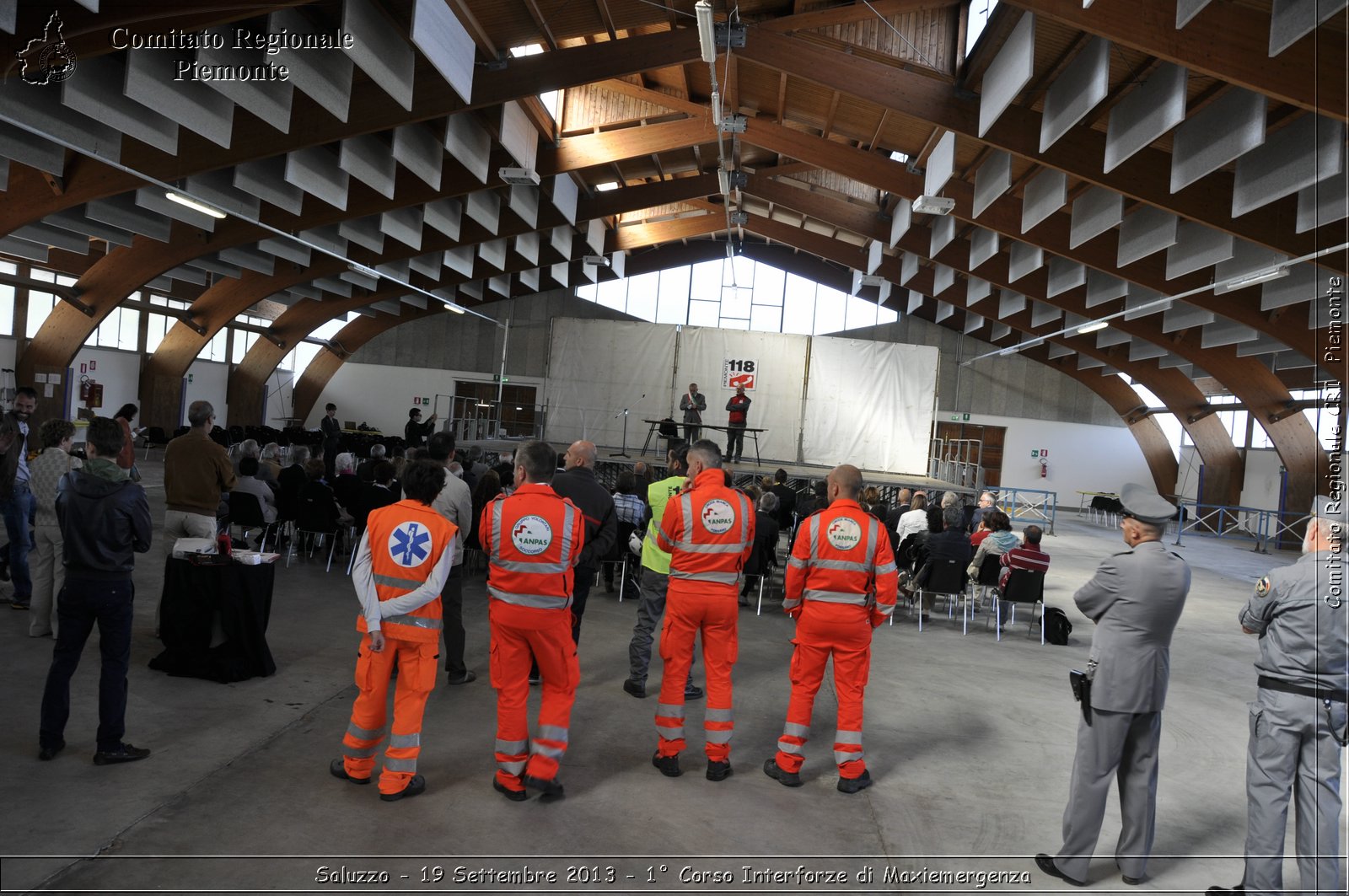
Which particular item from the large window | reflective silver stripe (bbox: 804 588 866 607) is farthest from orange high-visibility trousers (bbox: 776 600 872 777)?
the large window

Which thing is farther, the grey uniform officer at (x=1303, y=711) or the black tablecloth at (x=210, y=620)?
the black tablecloth at (x=210, y=620)

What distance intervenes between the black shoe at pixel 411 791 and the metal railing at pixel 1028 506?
55.6 feet

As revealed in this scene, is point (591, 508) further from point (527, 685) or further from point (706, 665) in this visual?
point (527, 685)

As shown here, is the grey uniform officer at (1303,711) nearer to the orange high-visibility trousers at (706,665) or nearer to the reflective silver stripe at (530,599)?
the orange high-visibility trousers at (706,665)

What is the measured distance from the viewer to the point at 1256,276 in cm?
1007

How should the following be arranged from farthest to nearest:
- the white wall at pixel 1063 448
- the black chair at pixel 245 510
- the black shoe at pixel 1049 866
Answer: the white wall at pixel 1063 448, the black chair at pixel 245 510, the black shoe at pixel 1049 866

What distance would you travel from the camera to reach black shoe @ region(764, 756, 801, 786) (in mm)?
4078

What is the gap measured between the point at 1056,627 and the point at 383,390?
21.0 m

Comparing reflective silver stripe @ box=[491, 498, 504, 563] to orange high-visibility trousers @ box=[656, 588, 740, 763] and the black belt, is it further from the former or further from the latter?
the black belt

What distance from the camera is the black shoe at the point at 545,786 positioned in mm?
3676

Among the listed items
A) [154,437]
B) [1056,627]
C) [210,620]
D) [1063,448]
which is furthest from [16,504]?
[1063,448]

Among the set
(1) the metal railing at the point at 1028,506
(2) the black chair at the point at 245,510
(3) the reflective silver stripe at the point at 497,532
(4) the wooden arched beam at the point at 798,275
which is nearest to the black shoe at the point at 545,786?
(3) the reflective silver stripe at the point at 497,532

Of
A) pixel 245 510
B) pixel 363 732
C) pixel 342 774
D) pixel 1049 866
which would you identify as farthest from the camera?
pixel 245 510

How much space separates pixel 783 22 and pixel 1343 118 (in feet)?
16.8
